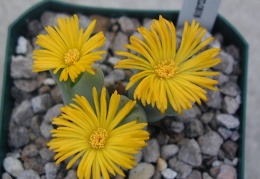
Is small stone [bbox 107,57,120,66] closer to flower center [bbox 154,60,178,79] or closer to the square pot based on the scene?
the square pot

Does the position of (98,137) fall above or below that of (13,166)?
above

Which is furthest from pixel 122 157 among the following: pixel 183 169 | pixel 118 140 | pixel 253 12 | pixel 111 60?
pixel 253 12

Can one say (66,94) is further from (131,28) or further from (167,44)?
(131,28)

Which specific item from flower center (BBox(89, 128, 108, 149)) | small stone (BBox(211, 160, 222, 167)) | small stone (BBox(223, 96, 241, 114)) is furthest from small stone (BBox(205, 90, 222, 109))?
flower center (BBox(89, 128, 108, 149))

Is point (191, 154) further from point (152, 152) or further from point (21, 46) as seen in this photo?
point (21, 46)

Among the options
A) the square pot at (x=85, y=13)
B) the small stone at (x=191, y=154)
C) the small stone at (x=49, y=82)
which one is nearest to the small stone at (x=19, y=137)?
the square pot at (x=85, y=13)

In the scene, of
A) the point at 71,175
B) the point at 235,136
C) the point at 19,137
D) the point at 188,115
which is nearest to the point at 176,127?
the point at 188,115

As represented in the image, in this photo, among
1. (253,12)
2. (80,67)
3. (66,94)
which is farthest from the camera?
(253,12)
